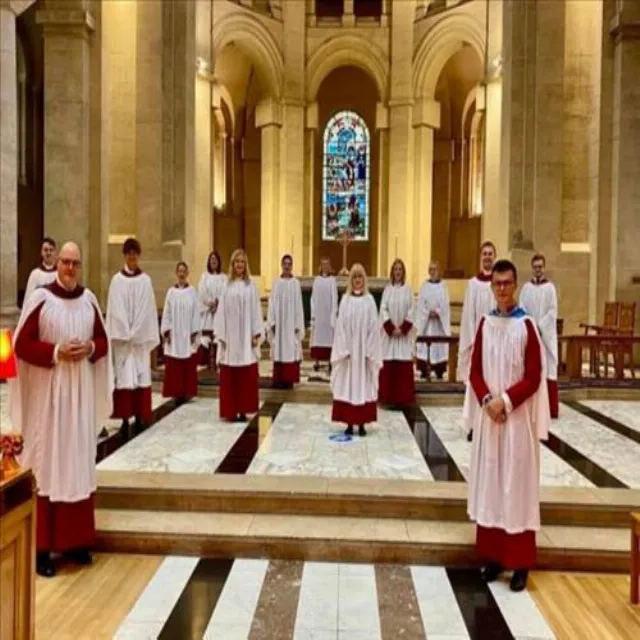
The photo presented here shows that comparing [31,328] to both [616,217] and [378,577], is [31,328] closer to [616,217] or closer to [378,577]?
[378,577]

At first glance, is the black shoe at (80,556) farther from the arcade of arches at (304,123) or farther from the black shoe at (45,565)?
the arcade of arches at (304,123)

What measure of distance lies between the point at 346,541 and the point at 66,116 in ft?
34.0

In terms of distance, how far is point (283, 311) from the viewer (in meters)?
10.2

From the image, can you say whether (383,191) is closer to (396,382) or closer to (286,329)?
(286,329)

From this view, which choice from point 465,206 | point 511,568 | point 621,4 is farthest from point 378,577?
point 465,206

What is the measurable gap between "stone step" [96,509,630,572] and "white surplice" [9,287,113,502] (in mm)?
687

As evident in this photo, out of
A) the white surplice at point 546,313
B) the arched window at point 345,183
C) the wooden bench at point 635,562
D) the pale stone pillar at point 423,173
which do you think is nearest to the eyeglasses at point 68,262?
the wooden bench at point 635,562

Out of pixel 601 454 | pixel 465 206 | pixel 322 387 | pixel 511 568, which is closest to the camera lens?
pixel 511 568

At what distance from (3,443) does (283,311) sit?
706 cm

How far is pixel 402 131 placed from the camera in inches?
899

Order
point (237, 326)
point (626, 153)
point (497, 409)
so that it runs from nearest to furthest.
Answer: point (497, 409), point (237, 326), point (626, 153)

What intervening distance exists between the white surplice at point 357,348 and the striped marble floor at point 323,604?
2806 mm

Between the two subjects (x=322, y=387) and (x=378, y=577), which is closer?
(x=378, y=577)

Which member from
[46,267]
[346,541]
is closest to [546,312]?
[346,541]
